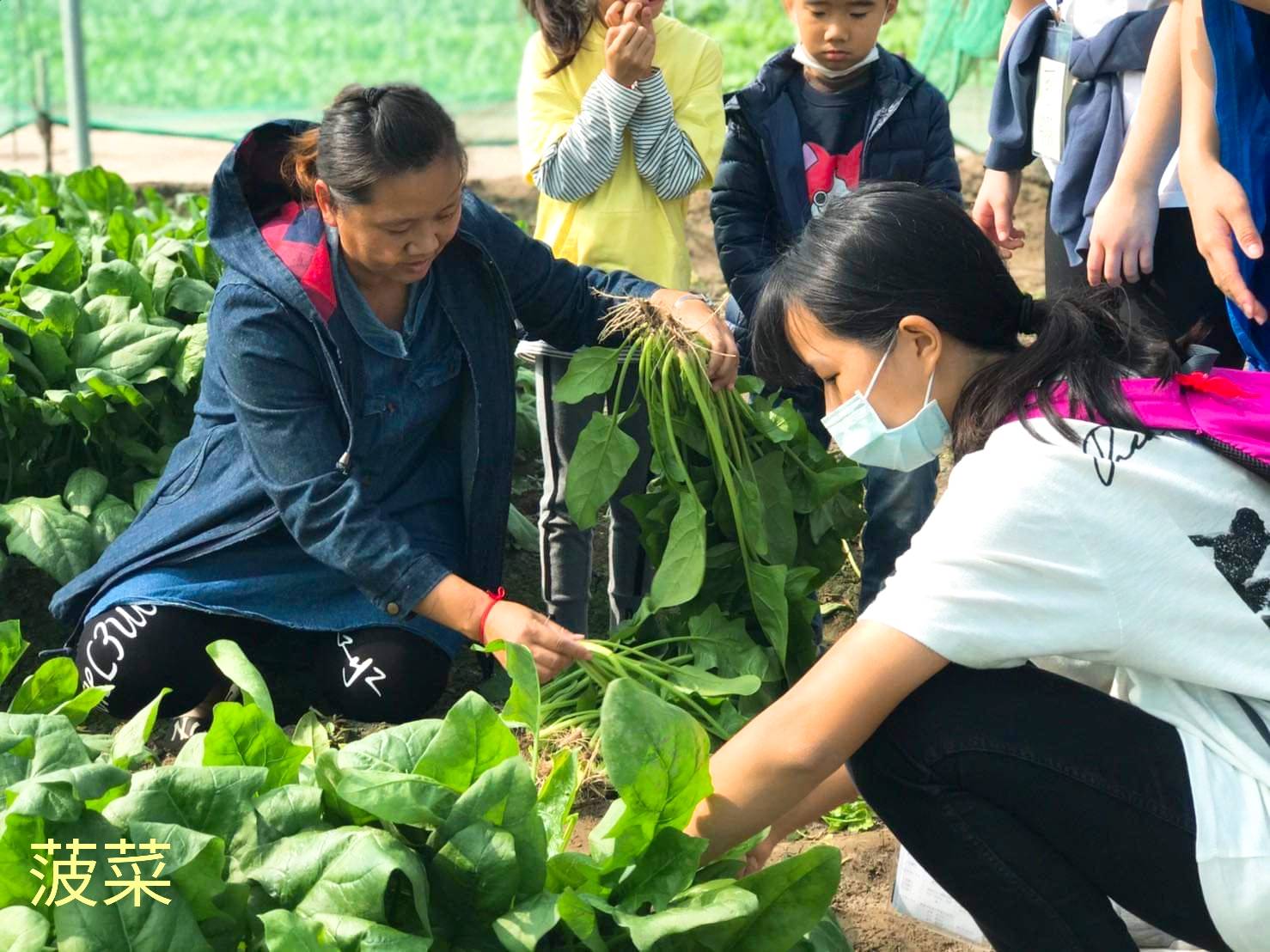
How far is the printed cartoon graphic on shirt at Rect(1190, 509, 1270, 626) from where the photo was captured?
61.6 inches

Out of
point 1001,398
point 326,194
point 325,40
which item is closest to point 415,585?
point 326,194

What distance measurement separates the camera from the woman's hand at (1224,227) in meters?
2.04

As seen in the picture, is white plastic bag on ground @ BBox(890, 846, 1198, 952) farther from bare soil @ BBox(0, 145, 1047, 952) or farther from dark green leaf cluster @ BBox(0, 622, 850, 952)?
dark green leaf cluster @ BBox(0, 622, 850, 952)

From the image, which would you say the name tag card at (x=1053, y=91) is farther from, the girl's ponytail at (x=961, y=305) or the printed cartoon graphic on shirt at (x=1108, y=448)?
the printed cartoon graphic on shirt at (x=1108, y=448)

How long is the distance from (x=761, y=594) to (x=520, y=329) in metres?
0.63

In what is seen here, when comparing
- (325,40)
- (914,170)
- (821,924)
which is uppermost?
(914,170)

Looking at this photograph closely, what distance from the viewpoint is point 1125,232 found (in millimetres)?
2285

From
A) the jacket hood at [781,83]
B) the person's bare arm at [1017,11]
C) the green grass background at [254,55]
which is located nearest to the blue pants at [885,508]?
the jacket hood at [781,83]

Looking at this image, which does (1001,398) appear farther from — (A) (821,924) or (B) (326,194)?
(B) (326,194)

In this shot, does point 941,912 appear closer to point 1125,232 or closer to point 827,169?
point 1125,232

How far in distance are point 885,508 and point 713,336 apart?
59 centimetres

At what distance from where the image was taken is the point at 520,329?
2.59m

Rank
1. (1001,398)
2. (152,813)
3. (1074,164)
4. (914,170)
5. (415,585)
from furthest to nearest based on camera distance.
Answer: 1. (914,170)
2. (1074,164)
3. (415,585)
4. (1001,398)
5. (152,813)

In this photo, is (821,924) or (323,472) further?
(323,472)
